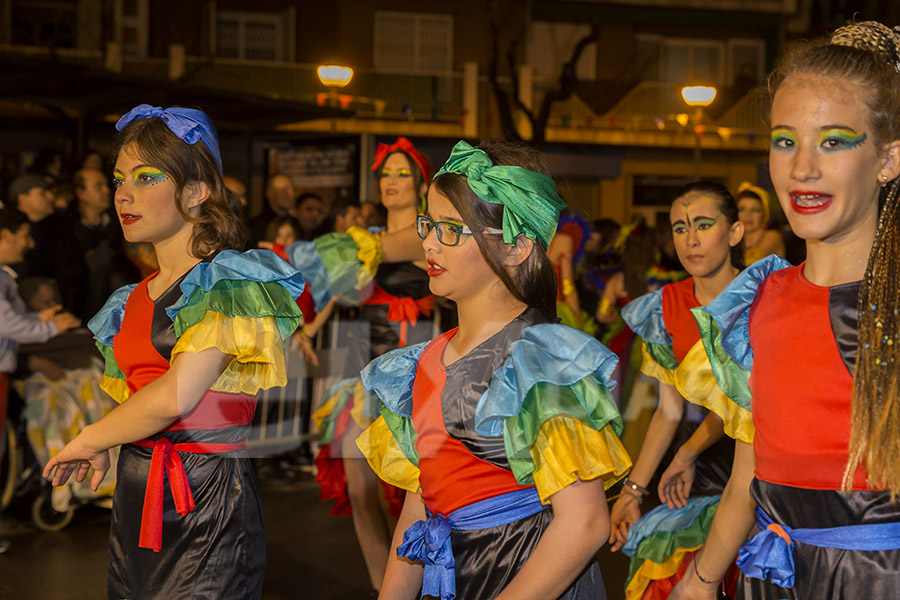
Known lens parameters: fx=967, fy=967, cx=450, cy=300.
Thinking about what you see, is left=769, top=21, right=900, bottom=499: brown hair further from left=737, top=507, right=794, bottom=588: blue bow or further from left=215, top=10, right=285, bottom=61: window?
left=215, top=10, right=285, bottom=61: window

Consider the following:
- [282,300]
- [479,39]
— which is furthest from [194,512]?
[479,39]

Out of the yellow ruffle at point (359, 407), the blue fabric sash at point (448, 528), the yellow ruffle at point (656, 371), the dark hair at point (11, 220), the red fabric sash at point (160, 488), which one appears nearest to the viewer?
the blue fabric sash at point (448, 528)

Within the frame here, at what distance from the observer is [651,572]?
3.24 metres

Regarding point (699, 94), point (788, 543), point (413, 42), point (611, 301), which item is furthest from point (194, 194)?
point (413, 42)

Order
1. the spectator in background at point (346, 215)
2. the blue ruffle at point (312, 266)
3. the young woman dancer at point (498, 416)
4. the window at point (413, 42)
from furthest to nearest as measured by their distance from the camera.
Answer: the window at point (413, 42) < the spectator in background at point (346, 215) < the blue ruffle at point (312, 266) < the young woman dancer at point (498, 416)

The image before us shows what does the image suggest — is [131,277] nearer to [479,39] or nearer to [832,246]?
[832,246]

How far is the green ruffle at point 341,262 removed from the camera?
15.1 feet

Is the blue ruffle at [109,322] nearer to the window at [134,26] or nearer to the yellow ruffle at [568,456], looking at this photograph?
the yellow ruffle at [568,456]

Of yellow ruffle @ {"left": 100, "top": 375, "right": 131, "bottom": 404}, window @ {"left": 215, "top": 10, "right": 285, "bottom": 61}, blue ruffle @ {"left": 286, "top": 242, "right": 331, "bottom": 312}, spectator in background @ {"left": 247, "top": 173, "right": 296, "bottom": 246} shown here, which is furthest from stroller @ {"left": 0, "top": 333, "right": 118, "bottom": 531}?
window @ {"left": 215, "top": 10, "right": 285, "bottom": 61}

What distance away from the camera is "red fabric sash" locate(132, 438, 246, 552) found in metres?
2.41

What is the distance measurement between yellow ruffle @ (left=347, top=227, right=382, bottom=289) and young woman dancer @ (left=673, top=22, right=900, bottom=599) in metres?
2.80

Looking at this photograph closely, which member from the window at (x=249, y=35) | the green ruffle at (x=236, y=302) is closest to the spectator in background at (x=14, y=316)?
the green ruffle at (x=236, y=302)

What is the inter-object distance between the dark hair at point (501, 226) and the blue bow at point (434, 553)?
20.5 inches

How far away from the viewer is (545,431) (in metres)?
1.86
